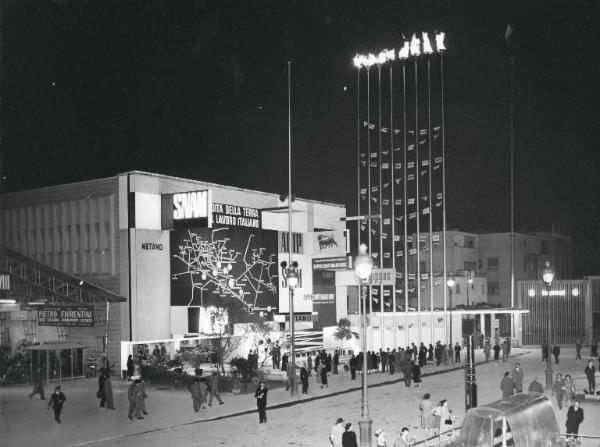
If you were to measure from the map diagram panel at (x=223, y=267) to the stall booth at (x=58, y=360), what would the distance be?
7281 mm

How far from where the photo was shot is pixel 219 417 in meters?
24.8

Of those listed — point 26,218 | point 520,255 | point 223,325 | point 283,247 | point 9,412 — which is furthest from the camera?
point 520,255

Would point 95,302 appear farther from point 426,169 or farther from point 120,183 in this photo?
point 426,169

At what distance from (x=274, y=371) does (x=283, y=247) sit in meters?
11.3

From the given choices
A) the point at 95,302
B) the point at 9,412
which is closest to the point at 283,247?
the point at 95,302

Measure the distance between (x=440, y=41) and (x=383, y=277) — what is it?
16352 mm

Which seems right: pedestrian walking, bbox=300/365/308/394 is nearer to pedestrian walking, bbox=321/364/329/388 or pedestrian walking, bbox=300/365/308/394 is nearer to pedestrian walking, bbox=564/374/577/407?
pedestrian walking, bbox=321/364/329/388

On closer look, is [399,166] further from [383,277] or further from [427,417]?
[427,417]

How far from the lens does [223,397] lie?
29.7 metres

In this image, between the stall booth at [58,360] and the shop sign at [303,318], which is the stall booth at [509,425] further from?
the shop sign at [303,318]

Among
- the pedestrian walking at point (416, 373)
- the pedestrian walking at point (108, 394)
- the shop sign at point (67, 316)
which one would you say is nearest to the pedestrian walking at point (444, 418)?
the pedestrian walking at point (108, 394)

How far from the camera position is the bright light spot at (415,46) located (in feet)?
162

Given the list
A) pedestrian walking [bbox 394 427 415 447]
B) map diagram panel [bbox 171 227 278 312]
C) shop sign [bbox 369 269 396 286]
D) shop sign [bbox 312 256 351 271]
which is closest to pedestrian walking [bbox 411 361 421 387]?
shop sign [bbox 369 269 396 286]

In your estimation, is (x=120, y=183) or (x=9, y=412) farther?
(x=120, y=183)
